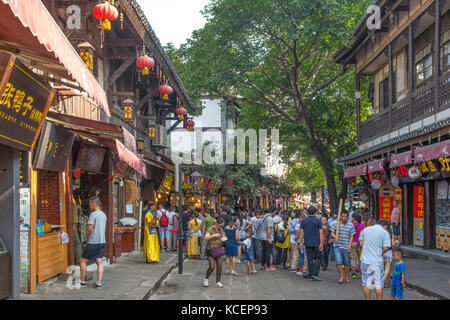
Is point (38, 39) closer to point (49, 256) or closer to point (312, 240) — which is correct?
point (49, 256)

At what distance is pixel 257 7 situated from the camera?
71.2ft

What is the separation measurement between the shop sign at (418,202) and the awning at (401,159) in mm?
3199

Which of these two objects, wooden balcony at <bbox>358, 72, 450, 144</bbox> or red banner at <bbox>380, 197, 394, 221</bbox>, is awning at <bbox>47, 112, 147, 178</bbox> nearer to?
wooden balcony at <bbox>358, 72, 450, 144</bbox>

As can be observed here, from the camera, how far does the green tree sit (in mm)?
21250

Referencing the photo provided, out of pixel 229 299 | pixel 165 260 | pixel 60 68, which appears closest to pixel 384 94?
pixel 165 260

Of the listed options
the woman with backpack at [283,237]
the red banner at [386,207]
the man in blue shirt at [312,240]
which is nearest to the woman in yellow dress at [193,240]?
the woman with backpack at [283,237]

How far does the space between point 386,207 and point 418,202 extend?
3381mm

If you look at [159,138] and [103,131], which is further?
[159,138]

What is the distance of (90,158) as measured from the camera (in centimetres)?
1333

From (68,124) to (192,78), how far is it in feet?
49.5

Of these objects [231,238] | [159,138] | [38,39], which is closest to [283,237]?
[231,238]

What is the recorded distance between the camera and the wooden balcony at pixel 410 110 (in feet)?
48.0

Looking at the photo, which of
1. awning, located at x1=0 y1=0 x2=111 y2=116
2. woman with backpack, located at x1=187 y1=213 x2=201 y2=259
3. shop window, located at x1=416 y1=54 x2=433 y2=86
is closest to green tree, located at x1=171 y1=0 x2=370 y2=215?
shop window, located at x1=416 y1=54 x2=433 y2=86

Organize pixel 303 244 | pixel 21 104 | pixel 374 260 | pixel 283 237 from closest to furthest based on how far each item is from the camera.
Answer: pixel 21 104 → pixel 374 260 → pixel 303 244 → pixel 283 237
